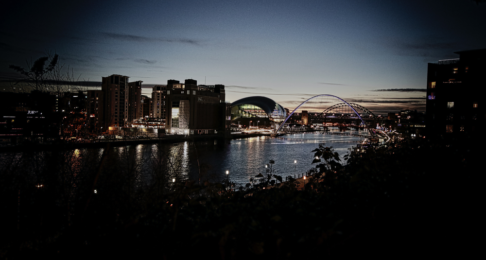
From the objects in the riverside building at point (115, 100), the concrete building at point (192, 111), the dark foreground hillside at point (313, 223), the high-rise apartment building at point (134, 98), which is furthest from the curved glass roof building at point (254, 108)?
the dark foreground hillside at point (313, 223)

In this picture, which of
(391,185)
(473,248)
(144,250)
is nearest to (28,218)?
(144,250)

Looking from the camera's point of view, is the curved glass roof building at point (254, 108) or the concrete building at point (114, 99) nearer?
the concrete building at point (114, 99)

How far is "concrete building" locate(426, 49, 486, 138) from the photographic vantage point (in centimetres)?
2133

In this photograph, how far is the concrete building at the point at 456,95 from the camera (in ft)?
70.0

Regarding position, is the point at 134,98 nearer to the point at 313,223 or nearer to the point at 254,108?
the point at 254,108

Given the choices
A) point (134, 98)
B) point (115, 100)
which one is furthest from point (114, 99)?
point (134, 98)

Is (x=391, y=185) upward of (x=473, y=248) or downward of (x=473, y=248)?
upward

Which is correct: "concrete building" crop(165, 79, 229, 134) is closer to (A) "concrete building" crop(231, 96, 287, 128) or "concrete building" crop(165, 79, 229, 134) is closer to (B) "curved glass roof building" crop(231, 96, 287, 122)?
(A) "concrete building" crop(231, 96, 287, 128)

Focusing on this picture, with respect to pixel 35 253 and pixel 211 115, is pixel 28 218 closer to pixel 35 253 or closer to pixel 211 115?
pixel 35 253

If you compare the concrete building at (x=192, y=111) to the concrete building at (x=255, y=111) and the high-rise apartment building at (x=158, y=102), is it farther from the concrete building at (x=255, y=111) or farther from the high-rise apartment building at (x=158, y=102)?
the high-rise apartment building at (x=158, y=102)

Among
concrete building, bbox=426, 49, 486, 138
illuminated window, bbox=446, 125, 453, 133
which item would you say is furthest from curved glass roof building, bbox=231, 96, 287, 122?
illuminated window, bbox=446, 125, 453, 133

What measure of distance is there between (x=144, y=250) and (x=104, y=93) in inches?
3099

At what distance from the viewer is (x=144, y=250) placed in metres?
3.40

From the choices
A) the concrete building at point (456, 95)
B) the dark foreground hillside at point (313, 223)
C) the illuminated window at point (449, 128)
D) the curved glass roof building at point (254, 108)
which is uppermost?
the curved glass roof building at point (254, 108)
